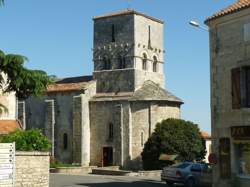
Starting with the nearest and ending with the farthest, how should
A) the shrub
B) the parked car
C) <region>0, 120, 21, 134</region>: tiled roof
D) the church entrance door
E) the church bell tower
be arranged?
the shrub < the parked car < <region>0, 120, 21, 134</region>: tiled roof < the church entrance door < the church bell tower

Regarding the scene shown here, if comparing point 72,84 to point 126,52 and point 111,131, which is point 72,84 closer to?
point 126,52

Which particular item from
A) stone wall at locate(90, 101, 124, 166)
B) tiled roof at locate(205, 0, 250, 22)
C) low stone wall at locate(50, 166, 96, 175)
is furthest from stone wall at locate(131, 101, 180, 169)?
tiled roof at locate(205, 0, 250, 22)

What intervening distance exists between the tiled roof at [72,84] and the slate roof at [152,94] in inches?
220

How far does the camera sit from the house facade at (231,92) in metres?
20.3

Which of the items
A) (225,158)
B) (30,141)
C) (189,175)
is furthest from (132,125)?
(225,158)

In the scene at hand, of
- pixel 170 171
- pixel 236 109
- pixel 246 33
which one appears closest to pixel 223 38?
pixel 246 33

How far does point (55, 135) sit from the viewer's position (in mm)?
51969

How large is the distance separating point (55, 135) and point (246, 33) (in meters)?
34.2

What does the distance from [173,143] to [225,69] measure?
74.6ft

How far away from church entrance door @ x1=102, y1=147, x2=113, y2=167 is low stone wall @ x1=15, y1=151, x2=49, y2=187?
27.1 m

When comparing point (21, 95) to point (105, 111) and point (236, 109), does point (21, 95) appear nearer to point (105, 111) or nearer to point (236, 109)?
point (236, 109)

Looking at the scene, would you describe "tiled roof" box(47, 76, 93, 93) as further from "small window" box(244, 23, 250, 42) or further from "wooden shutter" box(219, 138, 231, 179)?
"small window" box(244, 23, 250, 42)

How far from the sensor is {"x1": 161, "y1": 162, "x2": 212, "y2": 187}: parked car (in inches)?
1060

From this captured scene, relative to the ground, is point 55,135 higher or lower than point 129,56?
lower
